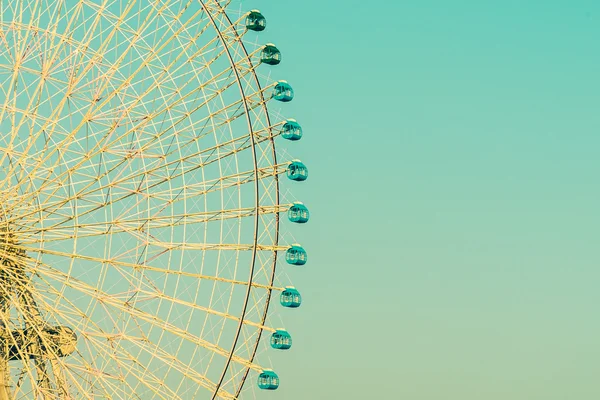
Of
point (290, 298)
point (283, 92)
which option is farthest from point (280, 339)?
point (283, 92)

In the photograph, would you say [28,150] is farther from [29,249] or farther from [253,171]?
[253,171]

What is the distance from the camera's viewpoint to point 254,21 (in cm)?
4862

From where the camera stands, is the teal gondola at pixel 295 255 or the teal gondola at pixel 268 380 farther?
the teal gondola at pixel 295 255

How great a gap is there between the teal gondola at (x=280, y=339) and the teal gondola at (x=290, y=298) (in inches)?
47.2

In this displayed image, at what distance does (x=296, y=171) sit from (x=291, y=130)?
1799 mm

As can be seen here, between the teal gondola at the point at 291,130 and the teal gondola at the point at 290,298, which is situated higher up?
the teal gondola at the point at 291,130

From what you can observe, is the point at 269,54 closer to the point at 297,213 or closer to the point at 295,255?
A: the point at 297,213

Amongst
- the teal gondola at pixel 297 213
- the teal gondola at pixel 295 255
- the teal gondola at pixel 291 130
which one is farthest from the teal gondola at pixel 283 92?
the teal gondola at pixel 295 255

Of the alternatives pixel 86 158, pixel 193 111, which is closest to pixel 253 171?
pixel 193 111

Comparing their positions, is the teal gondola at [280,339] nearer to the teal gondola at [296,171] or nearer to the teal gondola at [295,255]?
the teal gondola at [295,255]

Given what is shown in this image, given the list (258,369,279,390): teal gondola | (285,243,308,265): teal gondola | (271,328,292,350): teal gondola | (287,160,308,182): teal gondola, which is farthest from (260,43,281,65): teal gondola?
(258,369,279,390): teal gondola

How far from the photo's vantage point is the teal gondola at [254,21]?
48.6 metres

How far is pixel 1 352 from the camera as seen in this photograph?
4697cm

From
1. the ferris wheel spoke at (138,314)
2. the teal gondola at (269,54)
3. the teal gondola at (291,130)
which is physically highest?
the teal gondola at (269,54)
